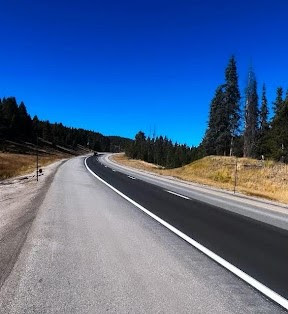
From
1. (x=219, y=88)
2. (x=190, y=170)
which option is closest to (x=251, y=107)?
(x=219, y=88)

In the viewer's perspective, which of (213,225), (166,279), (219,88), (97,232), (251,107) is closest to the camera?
(166,279)

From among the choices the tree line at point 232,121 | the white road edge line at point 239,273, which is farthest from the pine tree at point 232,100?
the white road edge line at point 239,273

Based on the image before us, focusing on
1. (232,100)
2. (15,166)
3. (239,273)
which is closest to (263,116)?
(232,100)

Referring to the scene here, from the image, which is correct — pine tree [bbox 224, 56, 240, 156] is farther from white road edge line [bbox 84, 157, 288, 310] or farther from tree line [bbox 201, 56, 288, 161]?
white road edge line [bbox 84, 157, 288, 310]

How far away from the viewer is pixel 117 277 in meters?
6.00

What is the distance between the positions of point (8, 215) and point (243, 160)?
31.7 metres

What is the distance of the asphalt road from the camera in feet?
16.0

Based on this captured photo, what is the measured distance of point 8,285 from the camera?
5.52m

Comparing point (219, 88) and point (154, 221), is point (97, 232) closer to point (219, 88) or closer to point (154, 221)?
point (154, 221)

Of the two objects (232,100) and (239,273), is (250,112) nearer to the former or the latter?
(232,100)

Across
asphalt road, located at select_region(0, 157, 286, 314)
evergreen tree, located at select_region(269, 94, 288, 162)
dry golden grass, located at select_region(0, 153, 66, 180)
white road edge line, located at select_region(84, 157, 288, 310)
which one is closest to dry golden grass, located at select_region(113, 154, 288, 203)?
evergreen tree, located at select_region(269, 94, 288, 162)

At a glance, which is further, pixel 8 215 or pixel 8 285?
pixel 8 215

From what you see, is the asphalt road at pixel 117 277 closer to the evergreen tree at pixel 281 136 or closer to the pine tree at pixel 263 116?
the evergreen tree at pixel 281 136

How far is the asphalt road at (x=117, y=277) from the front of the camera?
4.89 m
